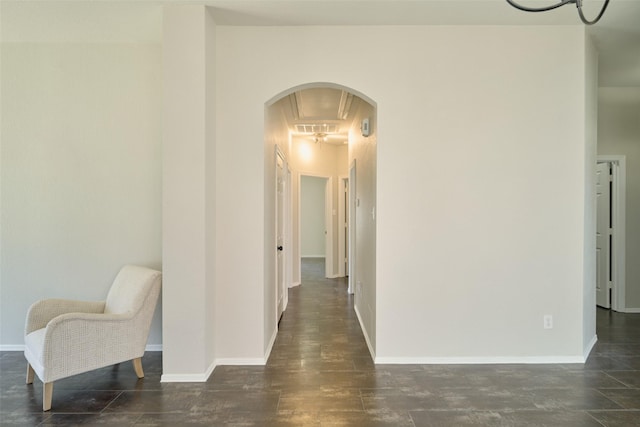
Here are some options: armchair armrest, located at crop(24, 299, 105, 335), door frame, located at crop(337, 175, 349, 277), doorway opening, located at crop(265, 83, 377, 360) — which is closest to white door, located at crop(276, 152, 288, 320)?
doorway opening, located at crop(265, 83, 377, 360)

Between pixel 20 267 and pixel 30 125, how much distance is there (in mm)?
1314

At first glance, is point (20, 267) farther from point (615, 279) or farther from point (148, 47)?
point (615, 279)

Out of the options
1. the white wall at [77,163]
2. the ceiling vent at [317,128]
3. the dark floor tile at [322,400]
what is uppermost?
the ceiling vent at [317,128]

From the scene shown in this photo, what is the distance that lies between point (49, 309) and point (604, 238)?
20.2 feet

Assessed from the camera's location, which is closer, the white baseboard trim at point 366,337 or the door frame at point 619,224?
the white baseboard trim at point 366,337

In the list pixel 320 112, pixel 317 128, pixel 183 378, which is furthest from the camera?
pixel 317 128

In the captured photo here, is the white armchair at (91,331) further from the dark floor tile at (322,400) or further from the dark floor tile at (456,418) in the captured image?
the dark floor tile at (456,418)

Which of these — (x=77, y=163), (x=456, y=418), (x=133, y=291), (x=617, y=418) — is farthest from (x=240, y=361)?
(x=617, y=418)

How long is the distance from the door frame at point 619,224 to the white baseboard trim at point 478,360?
2272mm

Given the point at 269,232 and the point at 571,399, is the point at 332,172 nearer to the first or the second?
the point at 269,232

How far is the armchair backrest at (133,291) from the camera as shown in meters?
2.62

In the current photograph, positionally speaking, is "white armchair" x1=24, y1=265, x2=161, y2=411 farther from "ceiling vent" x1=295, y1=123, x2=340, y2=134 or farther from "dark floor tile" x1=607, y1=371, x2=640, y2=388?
"dark floor tile" x1=607, y1=371, x2=640, y2=388

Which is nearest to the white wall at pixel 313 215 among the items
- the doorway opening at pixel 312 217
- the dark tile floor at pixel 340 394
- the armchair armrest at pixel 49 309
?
the doorway opening at pixel 312 217

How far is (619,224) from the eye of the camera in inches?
173
